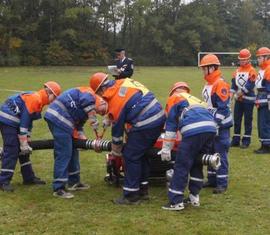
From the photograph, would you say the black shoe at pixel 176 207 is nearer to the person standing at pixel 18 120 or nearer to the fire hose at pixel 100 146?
the fire hose at pixel 100 146

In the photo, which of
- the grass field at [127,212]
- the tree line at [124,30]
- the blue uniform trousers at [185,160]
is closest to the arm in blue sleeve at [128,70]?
the grass field at [127,212]

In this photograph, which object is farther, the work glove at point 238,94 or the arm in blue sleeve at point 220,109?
the work glove at point 238,94

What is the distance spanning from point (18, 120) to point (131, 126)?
186 centimetres

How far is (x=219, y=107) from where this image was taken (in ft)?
26.6

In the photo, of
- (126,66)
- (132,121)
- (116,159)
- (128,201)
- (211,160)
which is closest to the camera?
(211,160)

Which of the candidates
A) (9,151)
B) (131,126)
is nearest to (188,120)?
(131,126)

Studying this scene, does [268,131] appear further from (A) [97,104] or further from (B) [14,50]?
(B) [14,50]

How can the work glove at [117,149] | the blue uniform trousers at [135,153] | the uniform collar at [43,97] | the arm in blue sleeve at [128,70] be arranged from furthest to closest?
the arm in blue sleeve at [128,70] → the uniform collar at [43,97] → the work glove at [117,149] → the blue uniform trousers at [135,153]

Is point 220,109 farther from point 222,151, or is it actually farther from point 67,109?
point 67,109

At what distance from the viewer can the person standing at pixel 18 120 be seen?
7.91 metres

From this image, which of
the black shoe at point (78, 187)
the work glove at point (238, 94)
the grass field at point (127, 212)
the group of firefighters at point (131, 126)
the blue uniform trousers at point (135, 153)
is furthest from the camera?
the work glove at point (238, 94)

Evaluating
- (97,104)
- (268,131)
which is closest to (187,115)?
(97,104)

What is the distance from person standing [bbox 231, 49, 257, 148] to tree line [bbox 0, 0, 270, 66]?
4505 cm

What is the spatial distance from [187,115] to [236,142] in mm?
5677
